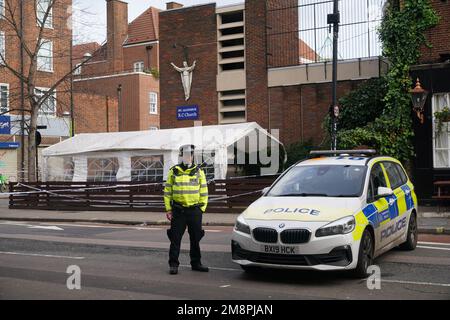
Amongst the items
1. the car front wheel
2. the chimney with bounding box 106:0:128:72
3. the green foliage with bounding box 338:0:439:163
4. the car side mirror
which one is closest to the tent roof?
the green foliage with bounding box 338:0:439:163

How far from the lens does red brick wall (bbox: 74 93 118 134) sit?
4520 cm

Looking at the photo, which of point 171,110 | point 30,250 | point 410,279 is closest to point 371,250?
point 410,279

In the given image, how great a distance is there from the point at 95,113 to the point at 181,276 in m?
39.2

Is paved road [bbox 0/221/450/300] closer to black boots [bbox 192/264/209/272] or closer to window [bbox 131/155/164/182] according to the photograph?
black boots [bbox 192/264/209/272]

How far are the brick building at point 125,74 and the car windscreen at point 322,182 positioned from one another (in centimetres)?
3223

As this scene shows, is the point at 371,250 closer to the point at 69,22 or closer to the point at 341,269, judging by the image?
the point at 341,269

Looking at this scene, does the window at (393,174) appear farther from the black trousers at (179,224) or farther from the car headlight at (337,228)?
the black trousers at (179,224)

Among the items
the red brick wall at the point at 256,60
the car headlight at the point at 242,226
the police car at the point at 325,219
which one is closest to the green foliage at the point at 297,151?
the red brick wall at the point at 256,60

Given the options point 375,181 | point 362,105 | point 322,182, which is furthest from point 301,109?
point 322,182

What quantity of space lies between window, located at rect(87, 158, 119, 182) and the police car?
51.8ft

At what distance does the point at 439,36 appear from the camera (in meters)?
19.0

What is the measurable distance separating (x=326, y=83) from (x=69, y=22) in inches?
553

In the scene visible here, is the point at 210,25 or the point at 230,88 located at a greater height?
the point at 210,25

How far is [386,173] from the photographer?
1009cm
